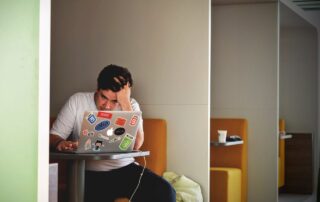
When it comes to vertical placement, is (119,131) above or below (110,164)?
above

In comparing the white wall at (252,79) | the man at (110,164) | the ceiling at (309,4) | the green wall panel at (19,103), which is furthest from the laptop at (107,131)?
the ceiling at (309,4)

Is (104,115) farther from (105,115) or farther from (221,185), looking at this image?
(221,185)

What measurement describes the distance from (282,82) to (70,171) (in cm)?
601

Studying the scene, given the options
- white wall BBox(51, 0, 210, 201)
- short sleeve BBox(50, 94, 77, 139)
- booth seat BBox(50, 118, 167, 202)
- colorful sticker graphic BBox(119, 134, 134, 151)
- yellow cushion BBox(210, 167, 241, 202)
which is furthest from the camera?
yellow cushion BBox(210, 167, 241, 202)

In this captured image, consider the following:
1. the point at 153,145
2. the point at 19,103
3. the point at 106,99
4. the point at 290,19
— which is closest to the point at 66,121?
the point at 106,99

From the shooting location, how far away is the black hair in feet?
15.4

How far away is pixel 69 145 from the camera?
414 centimetres

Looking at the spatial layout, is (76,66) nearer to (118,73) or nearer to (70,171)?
(118,73)

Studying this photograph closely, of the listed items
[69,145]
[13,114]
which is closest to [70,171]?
[69,145]

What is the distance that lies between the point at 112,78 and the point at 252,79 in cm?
269

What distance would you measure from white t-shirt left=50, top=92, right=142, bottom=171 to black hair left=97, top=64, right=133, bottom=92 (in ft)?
0.53

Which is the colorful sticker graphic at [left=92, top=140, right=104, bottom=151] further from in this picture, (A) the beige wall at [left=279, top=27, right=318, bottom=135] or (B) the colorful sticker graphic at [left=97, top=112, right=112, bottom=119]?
(A) the beige wall at [left=279, top=27, right=318, bottom=135]

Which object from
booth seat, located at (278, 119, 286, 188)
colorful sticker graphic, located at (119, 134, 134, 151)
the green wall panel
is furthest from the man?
booth seat, located at (278, 119, 286, 188)

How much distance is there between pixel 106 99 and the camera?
15.5 ft
